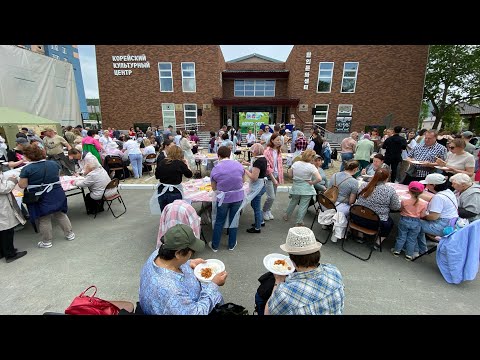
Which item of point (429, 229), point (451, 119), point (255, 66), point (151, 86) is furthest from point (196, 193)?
point (451, 119)

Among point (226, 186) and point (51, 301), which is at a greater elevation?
point (226, 186)

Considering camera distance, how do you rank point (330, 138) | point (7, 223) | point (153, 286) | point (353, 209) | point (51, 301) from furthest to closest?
point (330, 138)
point (353, 209)
point (7, 223)
point (51, 301)
point (153, 286)

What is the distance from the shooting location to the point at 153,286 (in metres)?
1.50

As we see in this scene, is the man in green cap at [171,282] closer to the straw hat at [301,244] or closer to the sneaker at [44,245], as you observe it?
the straw hat at [301,244]

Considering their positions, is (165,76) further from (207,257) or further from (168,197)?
(207,257)

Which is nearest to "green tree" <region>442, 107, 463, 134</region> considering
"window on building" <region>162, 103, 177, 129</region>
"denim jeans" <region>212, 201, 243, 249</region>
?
"window on building" <region>162, 103, 177, 129</region>

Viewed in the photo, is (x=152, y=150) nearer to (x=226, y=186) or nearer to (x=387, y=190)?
(x=226, y=186)

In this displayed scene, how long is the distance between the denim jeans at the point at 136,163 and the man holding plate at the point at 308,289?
7833mm

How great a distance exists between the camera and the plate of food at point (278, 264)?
6.65ft

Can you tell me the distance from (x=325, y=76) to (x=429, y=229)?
17752mm

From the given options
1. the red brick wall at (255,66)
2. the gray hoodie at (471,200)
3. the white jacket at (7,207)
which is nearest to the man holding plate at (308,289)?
the gray hoodie at (471,200)

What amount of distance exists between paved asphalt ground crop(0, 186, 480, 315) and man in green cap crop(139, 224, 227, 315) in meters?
1.25
